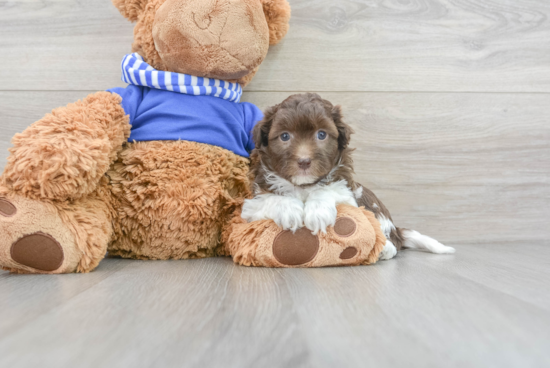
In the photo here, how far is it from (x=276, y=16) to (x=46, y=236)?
43.0 inches

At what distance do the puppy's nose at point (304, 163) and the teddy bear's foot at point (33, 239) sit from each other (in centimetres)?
70

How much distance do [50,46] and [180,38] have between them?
794mm

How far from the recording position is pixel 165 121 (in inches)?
55.7

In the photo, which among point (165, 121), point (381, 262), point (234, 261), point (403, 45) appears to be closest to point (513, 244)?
point (381, 262)

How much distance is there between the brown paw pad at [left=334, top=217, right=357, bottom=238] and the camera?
1264 millimetres

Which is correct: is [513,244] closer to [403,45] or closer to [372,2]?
[403,45]

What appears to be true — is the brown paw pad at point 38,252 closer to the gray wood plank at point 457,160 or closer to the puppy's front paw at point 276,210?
the puppy's front paw at point 276,210

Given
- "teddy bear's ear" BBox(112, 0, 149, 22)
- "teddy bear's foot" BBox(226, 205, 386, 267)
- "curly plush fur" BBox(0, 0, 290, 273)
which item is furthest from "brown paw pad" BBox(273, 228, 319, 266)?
"teddy bear's ear" BBox(112, 0, 149, 22)

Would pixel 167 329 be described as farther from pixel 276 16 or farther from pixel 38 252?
pixel 276 16

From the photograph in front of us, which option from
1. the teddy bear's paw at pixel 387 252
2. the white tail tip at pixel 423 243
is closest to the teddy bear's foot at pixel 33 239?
the teddy bear's paw at pixel 387 252

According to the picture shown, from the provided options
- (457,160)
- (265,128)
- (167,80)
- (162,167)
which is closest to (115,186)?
(162,167)

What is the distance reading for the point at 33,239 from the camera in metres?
1.12

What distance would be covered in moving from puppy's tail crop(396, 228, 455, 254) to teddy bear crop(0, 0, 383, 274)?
42 cm

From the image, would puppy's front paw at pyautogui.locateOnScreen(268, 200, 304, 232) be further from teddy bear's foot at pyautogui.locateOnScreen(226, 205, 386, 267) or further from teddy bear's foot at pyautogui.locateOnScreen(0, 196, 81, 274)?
teddy bear's foot at pyautogui.locateOnScreen(0, 196, 81, 274)
